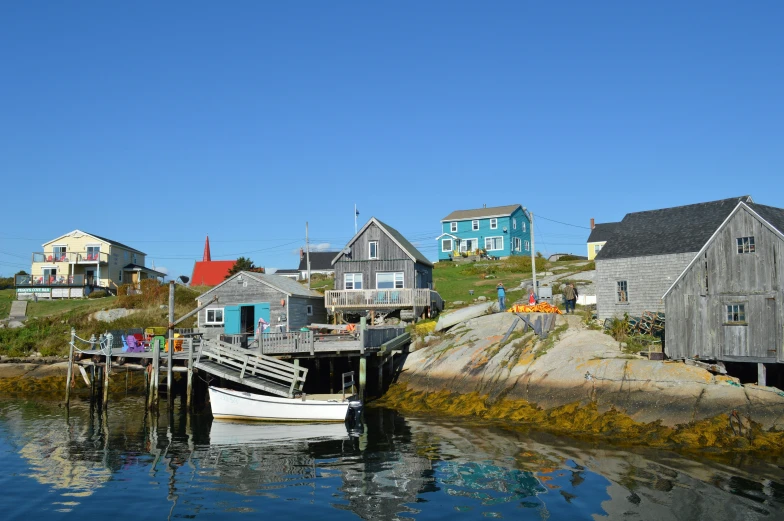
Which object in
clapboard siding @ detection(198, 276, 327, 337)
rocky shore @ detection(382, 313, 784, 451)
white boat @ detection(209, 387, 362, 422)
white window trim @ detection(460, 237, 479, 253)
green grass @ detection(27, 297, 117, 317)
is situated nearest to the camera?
rocky shore @ detection(382, 313, 784, 451)

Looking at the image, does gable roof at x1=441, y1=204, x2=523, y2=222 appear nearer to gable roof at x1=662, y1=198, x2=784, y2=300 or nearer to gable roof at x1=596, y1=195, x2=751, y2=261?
gable roof at x1=596, y1=195, x2=751, y2=261

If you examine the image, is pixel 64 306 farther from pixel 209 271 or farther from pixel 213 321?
pixel 209 271

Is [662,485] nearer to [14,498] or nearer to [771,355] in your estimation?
[771,355]

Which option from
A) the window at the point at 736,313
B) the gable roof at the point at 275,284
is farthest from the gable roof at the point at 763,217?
the gable roof at the point at 275,284

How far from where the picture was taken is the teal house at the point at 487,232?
77.8m

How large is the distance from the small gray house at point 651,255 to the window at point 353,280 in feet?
54.9

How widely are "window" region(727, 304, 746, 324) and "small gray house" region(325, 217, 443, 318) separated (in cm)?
2092

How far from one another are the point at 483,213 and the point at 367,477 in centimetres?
6298

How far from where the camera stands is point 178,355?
109 feet

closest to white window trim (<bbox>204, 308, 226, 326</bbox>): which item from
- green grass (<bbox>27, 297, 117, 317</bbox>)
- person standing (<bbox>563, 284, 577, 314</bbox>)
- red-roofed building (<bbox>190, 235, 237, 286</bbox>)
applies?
green grass (<bbox>27, 297, 117, 317</bbox>)

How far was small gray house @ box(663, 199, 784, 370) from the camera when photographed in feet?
83.7

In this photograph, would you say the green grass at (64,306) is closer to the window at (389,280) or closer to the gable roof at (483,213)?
the window at (389,280)

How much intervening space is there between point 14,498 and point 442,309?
3376 cm

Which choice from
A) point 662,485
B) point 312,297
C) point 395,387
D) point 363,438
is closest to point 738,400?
point 662,485
